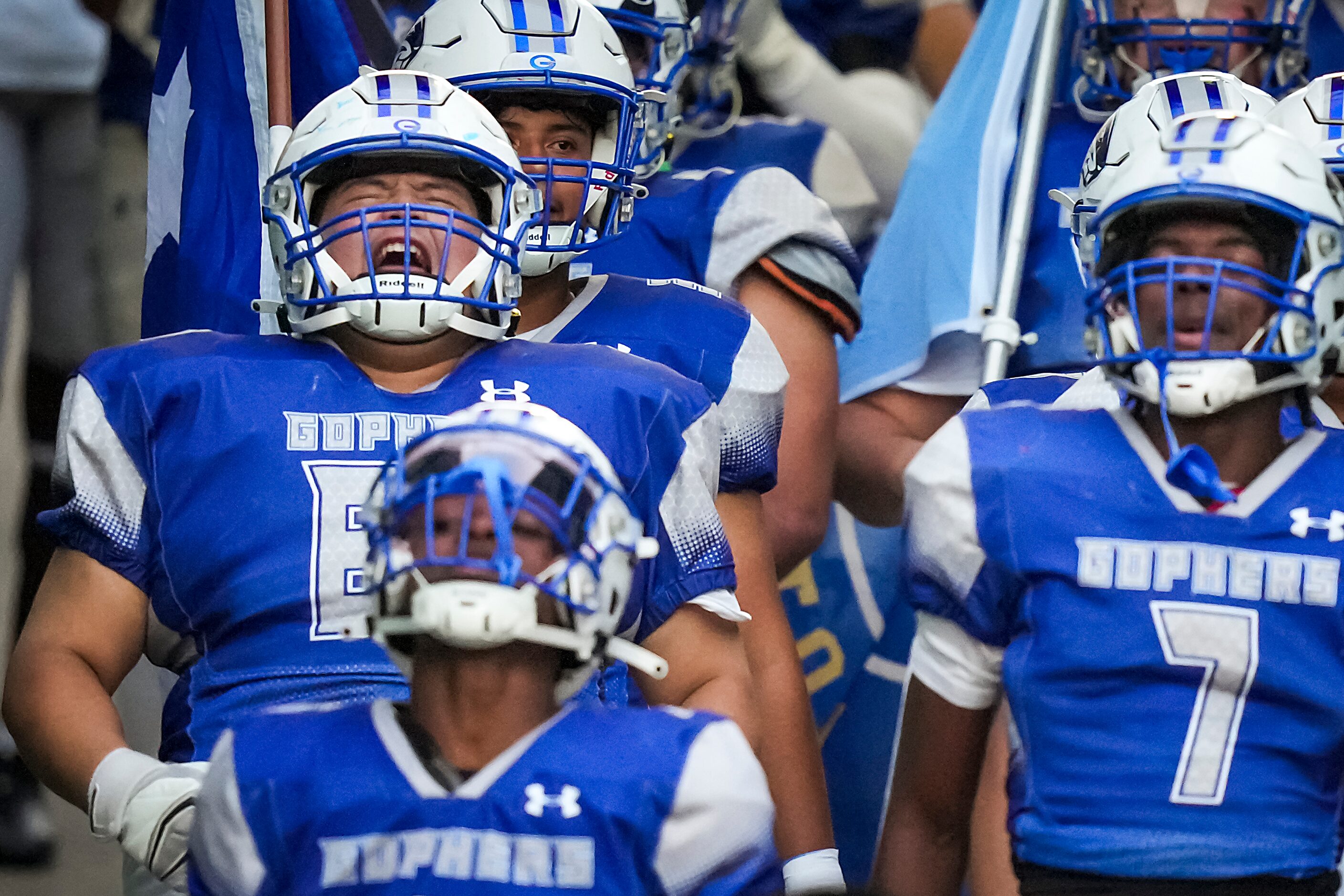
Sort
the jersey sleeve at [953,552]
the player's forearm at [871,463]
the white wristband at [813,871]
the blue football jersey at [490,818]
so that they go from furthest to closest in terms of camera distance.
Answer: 1. the player's forearm at [871,463]
2. the white wristband at [813,871]
3. the jersey sleeve at [953,552]
4. the blue football jersey at [490,818]

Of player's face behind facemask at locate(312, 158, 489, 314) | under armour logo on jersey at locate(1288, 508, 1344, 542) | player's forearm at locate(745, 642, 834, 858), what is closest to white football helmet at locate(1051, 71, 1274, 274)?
under armour logo on jersey at locate(1288, 508, 1344, 542)

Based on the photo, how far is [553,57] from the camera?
128 inches

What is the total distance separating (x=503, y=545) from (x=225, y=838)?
0.38m

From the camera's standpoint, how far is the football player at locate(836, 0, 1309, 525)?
12.0 feet

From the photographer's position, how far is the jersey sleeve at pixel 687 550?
2.80 meters

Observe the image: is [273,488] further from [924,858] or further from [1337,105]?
[1337,105]

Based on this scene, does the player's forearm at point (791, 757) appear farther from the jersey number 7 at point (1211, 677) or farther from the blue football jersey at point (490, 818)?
the blue football jersey at point (490, 818)

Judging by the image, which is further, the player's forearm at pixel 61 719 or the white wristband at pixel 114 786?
the player's forearm at pixel 61 719

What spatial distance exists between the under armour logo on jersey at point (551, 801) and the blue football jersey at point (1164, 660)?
0.65m

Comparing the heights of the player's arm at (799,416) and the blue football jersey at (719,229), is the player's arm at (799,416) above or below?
below

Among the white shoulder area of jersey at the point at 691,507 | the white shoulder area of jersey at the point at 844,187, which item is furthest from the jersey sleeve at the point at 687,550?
the white shoulder area of jersey at the point at 844,187

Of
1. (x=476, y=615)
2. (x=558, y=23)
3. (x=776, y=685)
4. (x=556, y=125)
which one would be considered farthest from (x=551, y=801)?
(x=558, y=23)

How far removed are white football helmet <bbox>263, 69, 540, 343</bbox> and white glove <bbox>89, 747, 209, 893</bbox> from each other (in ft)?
1.90

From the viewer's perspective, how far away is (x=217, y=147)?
3.55m
